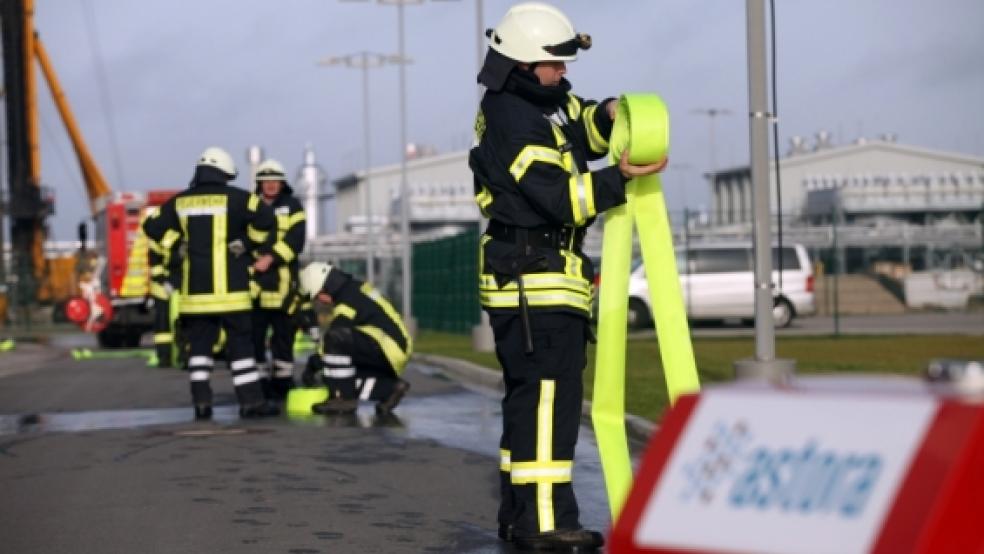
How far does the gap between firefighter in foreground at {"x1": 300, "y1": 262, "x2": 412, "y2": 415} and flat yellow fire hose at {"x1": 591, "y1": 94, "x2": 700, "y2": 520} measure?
7.31 m

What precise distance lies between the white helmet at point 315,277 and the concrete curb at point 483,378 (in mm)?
2309

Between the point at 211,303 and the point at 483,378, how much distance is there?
6238 mm

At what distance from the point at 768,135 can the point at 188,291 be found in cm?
442

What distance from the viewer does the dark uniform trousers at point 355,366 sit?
13.8 meters

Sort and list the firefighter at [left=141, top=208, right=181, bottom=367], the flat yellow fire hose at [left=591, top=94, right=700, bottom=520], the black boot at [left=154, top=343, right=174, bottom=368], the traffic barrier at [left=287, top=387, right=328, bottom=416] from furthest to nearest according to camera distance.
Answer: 1. the black boot at [left=154, top=343, right=174, bottom=368]
2. the firefighter at [left=141, top=208, right=181, bottom=367]
3. the traffic barrier at [left=287, top=387, right=328, bottom=416]
4. the flat yellow fire hose at [left=591, top=94, right=700, bottom=520]

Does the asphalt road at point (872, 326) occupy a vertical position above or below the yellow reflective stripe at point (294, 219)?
below

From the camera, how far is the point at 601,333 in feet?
21.2

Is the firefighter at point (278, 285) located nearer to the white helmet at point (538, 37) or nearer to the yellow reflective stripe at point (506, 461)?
the yellow reflective stripe at point (506, 461)

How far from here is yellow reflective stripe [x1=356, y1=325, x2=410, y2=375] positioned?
13867mm

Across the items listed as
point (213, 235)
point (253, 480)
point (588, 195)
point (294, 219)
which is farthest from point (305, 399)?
point (588, 195)

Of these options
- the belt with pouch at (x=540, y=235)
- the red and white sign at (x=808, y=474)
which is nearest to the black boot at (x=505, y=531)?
the belt with pouch at (x=540, y=235)

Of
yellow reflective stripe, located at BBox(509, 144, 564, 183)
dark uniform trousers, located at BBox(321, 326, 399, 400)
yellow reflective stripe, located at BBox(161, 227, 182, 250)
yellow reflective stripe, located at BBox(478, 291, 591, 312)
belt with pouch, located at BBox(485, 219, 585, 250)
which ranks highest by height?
yellow reflective stripe, located at BBox(509, 144, 564, 183)

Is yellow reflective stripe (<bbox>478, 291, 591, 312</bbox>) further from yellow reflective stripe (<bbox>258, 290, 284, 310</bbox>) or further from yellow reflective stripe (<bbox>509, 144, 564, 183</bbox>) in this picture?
yellow reflective stripe (<bbox>258, 290, 284, 310</bbox>)

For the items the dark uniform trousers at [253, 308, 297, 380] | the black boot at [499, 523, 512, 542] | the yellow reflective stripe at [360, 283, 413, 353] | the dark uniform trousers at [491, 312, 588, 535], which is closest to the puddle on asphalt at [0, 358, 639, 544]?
the yellow reflective stripe at [360, 283, 413, 353]
